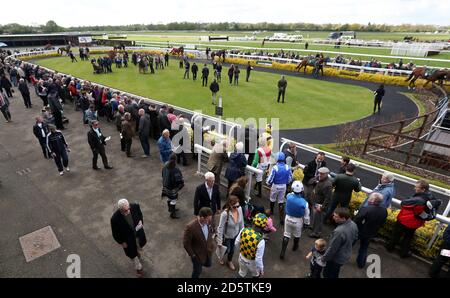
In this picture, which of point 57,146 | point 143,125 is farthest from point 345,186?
point 57,146

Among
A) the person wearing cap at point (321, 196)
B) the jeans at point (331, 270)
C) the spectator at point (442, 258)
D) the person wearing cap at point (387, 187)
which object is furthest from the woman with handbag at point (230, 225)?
the spectator at point (442, 258)

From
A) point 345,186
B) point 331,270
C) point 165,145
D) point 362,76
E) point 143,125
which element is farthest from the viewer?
point 362,76

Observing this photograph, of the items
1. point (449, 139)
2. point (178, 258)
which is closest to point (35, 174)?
point (178, 258)

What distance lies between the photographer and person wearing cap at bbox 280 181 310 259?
4.99 metres

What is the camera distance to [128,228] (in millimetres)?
4598

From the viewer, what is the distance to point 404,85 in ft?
77.6

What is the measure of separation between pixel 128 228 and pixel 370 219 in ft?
14.8

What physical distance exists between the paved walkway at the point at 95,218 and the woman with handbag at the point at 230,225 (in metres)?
0.49

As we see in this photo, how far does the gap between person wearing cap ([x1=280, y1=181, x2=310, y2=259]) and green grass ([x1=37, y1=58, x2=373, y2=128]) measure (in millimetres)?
8805

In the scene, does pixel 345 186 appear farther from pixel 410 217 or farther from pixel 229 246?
pixel 229 246

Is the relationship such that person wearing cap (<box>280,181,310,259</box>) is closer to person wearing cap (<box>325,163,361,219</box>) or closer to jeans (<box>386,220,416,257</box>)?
person wearing cap (<box>325,163,361,219</box>)

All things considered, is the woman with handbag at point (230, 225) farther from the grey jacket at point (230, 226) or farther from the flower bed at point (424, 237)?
the flower bed at point (424, 237)
